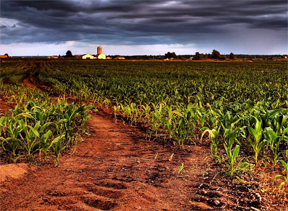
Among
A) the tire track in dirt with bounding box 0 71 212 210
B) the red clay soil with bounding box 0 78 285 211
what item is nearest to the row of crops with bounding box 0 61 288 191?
the red clay soil with bounding box 0 78 285 211

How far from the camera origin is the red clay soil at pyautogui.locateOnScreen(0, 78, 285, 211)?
322 cm

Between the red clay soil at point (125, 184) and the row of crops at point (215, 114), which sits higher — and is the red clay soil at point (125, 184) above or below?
below

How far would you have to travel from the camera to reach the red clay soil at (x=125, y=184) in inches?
127

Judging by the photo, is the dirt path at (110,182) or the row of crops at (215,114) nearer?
the dirt path at (110,182)

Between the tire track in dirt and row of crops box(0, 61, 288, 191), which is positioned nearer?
the tire track in dirt

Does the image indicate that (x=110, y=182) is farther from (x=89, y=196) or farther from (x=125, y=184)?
(x=89, y=196)

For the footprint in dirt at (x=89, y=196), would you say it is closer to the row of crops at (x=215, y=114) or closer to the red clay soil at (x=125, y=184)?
the red clay soil at (x=125, y=184)

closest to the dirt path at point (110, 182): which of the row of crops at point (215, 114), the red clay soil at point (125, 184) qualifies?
the red clay soil at point (125, 184)

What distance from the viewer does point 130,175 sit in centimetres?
401

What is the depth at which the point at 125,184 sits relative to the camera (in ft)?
12.1

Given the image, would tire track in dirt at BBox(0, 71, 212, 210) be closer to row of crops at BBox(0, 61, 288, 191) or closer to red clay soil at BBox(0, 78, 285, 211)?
red clay soil at BBox(0, 78, 285, 211)

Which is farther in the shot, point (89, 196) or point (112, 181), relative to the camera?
point (112, 181)

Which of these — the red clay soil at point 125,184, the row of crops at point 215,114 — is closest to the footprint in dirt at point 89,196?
the red clay soil at point 125,184

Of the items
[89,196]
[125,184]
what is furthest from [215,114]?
[89,196]
